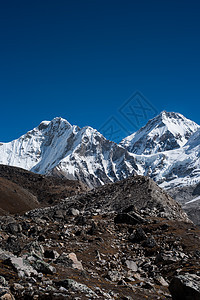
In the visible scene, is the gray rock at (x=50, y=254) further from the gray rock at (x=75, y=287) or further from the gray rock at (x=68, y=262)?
the gray rock at (x=75, y=287)

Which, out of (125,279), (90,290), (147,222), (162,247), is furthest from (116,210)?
(90,290)

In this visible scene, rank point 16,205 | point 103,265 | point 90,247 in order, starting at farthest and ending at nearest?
point 16,205 < point 90,247 < point 103,265

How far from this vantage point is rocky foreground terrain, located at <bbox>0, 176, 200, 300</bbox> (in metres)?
A: 13.4

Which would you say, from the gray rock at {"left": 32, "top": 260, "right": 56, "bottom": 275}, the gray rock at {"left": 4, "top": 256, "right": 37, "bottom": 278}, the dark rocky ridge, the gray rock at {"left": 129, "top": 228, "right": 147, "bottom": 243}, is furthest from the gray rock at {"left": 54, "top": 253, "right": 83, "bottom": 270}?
the dark rocky ridge

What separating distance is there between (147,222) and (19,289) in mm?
29963

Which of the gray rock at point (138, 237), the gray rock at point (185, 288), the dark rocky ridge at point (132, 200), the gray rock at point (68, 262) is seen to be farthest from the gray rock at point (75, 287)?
the dark rocky ridge at point (132, 200)

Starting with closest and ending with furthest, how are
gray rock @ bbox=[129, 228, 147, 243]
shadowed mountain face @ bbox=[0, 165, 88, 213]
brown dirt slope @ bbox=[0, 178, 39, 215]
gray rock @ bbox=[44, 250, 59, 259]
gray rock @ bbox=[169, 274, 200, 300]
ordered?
gray rock @ bbox=[169, 274, 200, 300] → gray rock @ bbox=[44, 250, 59, 259] → gray rock @ bbox=[129, 228, 147, 243] → brown dirt slope @ bbox=[0, 178, 39, 215] → shadowed mountain face @ bbox=[0, 165, 88, 213]

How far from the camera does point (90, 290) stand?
45.1ft

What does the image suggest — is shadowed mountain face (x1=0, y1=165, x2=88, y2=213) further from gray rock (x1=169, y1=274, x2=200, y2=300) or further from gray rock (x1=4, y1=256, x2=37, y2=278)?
gray rock (x1=169, y1=274, x2=200, y2=300)

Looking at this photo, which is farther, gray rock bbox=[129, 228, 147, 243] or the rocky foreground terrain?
gray rock bbox=[129, 228, 147, 243]

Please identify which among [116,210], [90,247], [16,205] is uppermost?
[16,205]

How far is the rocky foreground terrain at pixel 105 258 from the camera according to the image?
43.9 feet

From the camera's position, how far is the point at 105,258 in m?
25.2

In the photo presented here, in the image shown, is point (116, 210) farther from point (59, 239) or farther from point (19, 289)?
point (19, 289)
